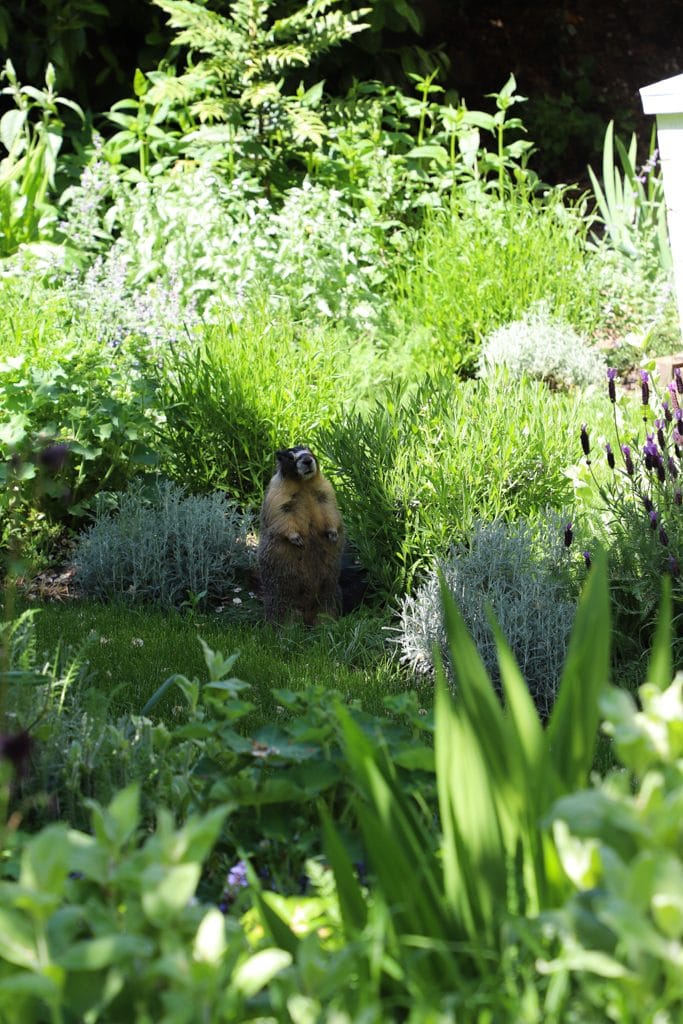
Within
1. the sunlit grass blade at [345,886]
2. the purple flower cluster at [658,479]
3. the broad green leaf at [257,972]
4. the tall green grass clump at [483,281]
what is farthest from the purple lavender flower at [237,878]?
the tall green grass clump at [483,281]

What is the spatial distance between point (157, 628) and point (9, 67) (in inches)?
194

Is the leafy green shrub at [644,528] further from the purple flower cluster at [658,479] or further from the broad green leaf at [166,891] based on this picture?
the broad green leaf at [166,891]

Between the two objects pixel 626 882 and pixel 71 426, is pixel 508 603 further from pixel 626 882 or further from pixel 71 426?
pixel 626 882

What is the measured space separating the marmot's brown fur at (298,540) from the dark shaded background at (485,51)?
600cm

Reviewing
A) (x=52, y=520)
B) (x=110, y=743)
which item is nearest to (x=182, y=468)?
(x=52, y=520)

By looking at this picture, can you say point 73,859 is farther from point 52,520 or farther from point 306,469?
point 52,520

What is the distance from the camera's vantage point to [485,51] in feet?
36.6

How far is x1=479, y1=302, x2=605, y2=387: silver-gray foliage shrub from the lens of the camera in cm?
669

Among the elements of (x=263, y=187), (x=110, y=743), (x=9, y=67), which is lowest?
(x=110, y=743)

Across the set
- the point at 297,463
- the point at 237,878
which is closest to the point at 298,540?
the point at 297,463

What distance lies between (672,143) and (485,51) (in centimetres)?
715

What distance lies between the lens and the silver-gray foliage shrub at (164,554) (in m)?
4.72

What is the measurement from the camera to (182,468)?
5.38 metres

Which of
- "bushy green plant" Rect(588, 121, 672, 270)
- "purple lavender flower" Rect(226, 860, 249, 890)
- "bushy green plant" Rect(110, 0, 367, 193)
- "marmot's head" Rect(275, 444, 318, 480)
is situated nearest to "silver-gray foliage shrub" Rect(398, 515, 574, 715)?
"marmot's head" Rect(275, 444, 318, 480)
